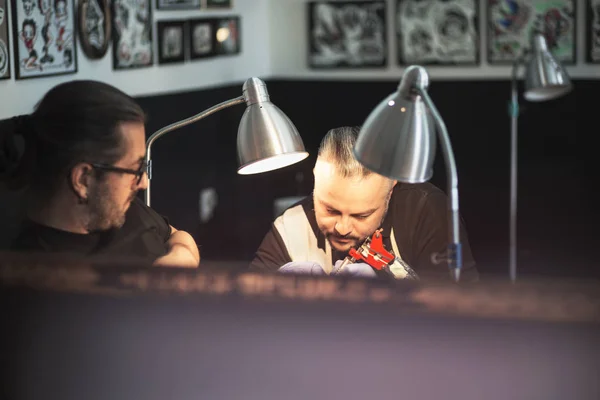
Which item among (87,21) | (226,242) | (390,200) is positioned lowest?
(226,242)

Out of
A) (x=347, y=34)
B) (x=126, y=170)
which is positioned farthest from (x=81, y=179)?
(x=347, y=34)

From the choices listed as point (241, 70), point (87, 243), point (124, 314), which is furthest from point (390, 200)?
point (241, 70)

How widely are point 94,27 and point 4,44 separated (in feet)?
1.57

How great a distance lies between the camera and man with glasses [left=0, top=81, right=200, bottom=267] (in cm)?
245

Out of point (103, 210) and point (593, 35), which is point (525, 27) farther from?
point (103, 210)

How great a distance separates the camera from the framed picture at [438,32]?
5367 millimetres

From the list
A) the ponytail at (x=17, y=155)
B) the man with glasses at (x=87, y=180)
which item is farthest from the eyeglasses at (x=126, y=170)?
the ponytail at (x=17, y=155)

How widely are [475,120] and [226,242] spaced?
2.55 metres

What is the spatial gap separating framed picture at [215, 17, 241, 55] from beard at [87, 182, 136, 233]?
188 centimetres

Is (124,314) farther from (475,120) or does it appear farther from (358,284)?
(475,120)

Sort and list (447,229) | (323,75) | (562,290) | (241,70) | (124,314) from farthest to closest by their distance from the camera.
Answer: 1. (323,75)
2. (241,70)
3. (447,229)
4. (124,314)
5. (562,290)

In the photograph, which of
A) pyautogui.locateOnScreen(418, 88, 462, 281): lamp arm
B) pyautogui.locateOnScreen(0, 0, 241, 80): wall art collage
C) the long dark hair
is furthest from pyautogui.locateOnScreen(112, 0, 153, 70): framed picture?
pyautogui.locateOnScreen(418, 88, 462, 281): lamp arm

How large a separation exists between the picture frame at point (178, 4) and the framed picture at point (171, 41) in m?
0.07

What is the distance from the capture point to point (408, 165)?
1.65 meters
